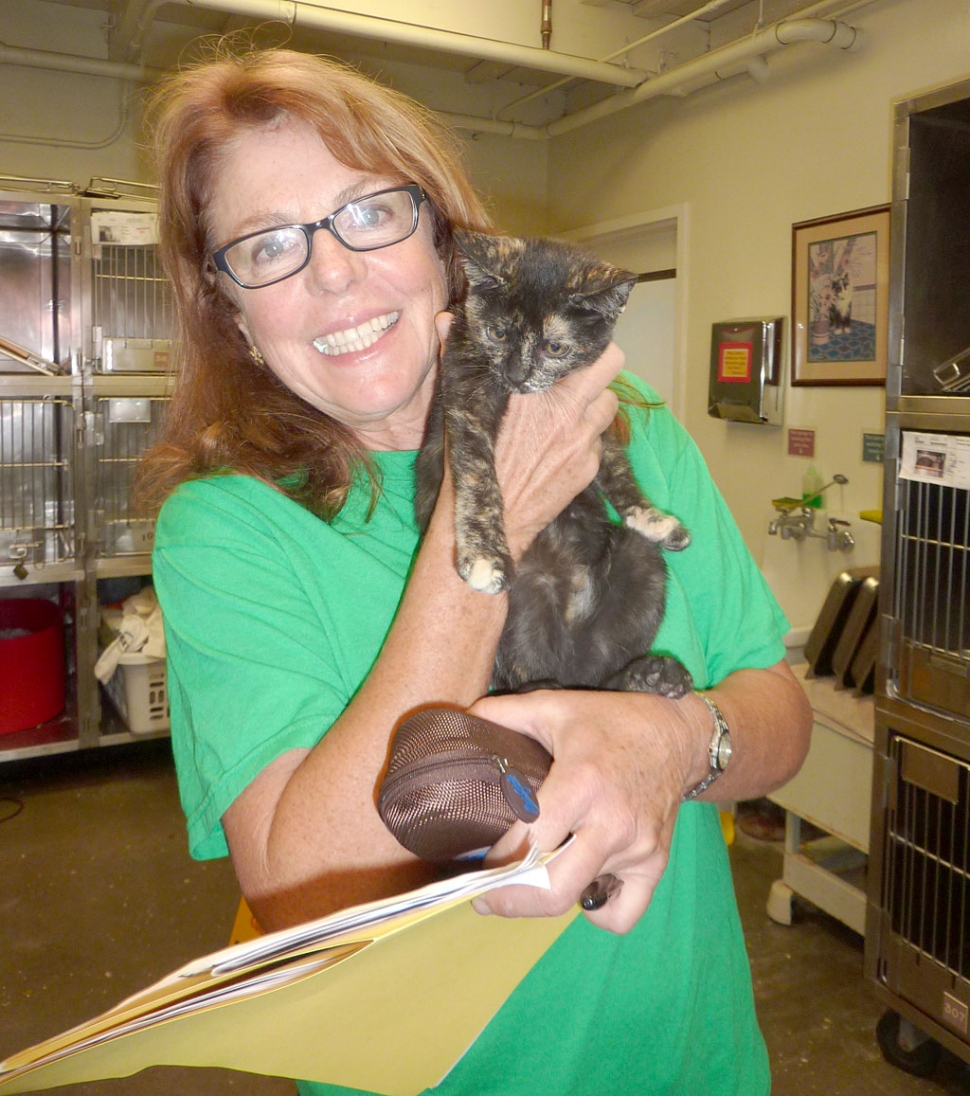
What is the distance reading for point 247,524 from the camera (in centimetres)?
92

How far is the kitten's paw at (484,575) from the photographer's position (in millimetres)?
845

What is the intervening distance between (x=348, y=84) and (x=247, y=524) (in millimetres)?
555

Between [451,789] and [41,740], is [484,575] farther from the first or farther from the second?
[41,740]

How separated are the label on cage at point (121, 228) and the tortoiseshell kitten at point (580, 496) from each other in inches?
116

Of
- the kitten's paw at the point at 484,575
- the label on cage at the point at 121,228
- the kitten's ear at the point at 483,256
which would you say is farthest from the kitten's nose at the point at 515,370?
the label on cage at the point at 121,228

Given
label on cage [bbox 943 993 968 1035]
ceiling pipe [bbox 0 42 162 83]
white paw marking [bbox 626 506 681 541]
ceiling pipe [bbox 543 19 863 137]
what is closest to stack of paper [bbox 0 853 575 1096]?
white paw marking [bbox 626 506 681 541]

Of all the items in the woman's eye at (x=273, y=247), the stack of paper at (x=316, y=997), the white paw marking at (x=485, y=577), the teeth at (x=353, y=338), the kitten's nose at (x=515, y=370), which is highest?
the woman's eye at (x=273, y=247)

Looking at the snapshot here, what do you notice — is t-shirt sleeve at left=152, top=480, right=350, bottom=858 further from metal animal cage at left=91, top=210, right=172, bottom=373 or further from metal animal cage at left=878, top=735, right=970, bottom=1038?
metal animal cage at left=91, top=210, right=172, bottom=373

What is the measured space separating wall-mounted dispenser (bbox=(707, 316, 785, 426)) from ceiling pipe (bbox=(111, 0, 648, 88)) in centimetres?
131

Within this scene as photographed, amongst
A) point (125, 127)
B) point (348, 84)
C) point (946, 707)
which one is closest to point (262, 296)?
point (348, 84)

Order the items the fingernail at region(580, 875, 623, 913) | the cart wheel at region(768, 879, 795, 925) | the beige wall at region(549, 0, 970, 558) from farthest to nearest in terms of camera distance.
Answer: the beige wall at region(549, 0, 970, 558) → the cart wheel at region(768, 879, 795, 925) → the fingernail at region(580, 875, 623, 913)

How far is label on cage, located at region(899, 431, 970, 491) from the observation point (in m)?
1.87

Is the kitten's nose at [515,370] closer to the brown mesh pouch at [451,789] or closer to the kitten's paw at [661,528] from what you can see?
the kitten's paw at [661,528]

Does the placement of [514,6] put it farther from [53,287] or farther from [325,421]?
[325,421]
